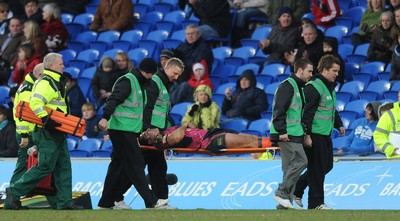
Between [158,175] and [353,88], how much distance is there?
5.74 metres

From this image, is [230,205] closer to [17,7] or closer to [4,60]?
[4,60]

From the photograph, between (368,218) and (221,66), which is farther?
(221,66)

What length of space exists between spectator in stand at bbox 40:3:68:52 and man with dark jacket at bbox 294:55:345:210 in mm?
10565

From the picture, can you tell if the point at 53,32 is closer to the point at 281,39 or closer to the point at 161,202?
the point at 281,39

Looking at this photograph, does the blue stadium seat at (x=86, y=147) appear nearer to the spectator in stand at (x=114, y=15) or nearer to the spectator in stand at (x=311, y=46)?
the spectator in stand at (x=311, y=46)

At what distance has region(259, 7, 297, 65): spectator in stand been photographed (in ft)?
72.1

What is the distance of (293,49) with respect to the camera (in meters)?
21.8

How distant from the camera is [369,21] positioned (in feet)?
70.3

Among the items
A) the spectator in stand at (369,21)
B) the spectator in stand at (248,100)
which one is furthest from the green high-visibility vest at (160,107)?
Answer: the spectator in stand at (369,21)

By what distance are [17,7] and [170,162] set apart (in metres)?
10.6

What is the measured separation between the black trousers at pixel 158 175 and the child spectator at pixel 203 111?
385cm

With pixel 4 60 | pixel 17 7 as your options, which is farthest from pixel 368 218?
pixel 17 7

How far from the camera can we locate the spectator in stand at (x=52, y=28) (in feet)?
82.5

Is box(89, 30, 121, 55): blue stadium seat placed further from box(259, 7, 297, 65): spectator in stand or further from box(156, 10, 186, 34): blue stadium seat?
box(259, 7, 297, 65): spectator in stand
